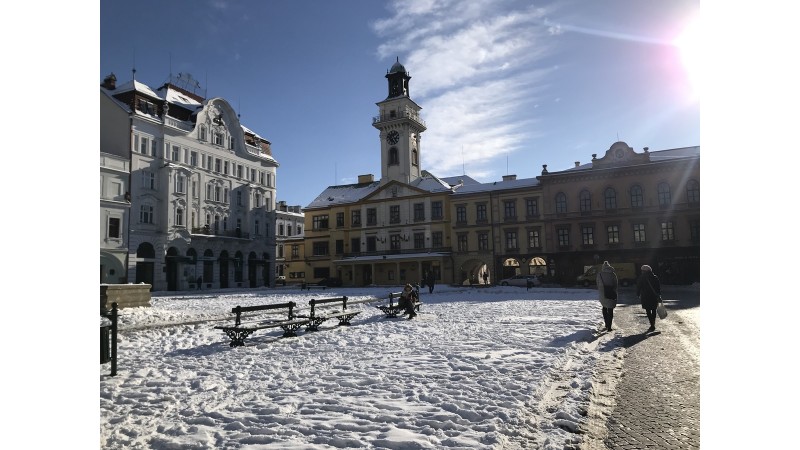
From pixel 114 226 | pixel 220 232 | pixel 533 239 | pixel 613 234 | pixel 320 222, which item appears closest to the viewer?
pixel 114 226

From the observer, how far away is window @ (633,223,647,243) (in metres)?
36.6

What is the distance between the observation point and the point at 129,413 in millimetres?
4859

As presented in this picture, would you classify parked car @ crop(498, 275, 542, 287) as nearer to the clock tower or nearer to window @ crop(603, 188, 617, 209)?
window @ crop(603, 188, 617, 209)

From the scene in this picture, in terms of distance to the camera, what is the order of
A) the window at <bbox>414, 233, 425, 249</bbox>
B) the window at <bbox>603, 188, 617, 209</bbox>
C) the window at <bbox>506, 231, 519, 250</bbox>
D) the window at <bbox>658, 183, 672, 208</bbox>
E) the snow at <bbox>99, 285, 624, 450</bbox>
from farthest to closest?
1. the window at <bbox>414, 233, 425, 249</bbox>
2. the window at <bbox>506, 231, 519, 250</bbox>
3. the window at <bbox>603, 188, 617, 209</bbox>
4. the window at <bbox>658, 183, 672, 208</bbox>
5. the snow at <bbox>99, 285, 624, 450</bbox>

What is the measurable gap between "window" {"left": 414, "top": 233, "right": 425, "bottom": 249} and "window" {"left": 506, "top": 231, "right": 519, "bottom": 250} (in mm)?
8734

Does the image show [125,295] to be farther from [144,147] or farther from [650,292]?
[650,292]

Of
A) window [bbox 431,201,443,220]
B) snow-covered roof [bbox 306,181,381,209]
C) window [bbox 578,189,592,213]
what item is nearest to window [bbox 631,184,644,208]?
window [bbox 578,189,592,213]

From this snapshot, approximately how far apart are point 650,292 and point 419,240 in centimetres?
3683

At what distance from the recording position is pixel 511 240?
1708 inches

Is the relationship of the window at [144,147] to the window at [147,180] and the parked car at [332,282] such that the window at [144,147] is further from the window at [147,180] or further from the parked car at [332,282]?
the parked car at [332,282]

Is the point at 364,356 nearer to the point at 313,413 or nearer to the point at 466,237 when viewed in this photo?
the point at 313,413

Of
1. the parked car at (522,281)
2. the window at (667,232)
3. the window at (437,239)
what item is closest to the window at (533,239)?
the parked car at (522,281)

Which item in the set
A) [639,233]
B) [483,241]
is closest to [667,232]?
[639,233]
